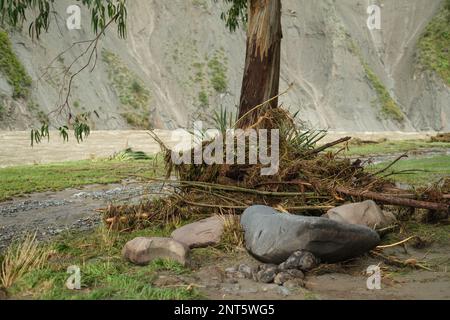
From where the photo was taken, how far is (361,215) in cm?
635

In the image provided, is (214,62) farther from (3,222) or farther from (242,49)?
(3,222)

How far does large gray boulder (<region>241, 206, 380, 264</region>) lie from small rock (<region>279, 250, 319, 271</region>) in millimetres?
94

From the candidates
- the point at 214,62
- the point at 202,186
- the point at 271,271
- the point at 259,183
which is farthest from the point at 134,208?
the point at 214,62

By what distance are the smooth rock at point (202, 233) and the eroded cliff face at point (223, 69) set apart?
21767 mm

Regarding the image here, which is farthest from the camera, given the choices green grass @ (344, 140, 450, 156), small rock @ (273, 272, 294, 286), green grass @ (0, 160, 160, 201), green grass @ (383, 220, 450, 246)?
green grass @ (344, 140, 450, 156)

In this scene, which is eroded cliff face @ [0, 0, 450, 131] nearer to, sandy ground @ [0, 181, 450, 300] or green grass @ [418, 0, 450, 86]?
green grass @ [418, 0, 450, 86]

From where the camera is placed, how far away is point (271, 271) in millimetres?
5062

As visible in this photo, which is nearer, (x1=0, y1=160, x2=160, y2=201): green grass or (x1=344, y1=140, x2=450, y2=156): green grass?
(x1=0, y1=160, x2=160, y2=201): green grass

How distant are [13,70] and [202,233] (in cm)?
2751

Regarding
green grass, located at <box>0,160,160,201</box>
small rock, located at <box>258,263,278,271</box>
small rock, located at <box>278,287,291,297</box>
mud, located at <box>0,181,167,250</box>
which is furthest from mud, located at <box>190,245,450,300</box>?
green grass, located at <box>0,160,160,201</box>

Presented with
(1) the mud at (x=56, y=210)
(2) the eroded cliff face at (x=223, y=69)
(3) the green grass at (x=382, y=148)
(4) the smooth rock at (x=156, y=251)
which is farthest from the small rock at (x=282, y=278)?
(2) the eroded cliff face at (x=223, y=69)

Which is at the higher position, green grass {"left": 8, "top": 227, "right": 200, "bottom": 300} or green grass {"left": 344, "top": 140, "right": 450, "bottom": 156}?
green grass {"left": 344, "top": 140, "right": 450, "bottom": 156}

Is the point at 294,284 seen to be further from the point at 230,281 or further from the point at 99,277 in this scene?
the point at 99,277

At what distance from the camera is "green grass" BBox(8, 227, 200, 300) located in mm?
4395
